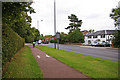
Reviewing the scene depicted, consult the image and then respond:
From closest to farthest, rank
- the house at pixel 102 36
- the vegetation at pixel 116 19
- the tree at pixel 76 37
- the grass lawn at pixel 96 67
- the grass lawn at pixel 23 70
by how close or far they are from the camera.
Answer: the grass lawn at pixel 23 70
the grass lawn at pixel 96 67
the vegetation at pixel 116 19
the house at pixel 102 36
the tree at pixel 76 37

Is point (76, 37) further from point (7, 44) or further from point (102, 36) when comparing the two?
point (7, 44)

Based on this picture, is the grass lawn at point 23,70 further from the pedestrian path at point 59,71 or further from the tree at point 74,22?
the tree at point 74,22

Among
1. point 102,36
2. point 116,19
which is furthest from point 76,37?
point 116,19

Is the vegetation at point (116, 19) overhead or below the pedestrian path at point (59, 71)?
overhead

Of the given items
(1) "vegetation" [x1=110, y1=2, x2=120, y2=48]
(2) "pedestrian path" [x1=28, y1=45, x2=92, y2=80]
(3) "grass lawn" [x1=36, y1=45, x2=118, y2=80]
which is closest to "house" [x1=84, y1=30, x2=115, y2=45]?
(1) "vegetation" [x1=110, y1=2, x2=120, y2=48]

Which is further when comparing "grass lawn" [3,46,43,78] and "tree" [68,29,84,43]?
"tree" [68,29,84,43]

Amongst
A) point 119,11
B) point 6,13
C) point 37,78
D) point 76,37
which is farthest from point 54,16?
point 76,37

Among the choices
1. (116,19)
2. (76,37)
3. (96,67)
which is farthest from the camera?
(76,37)

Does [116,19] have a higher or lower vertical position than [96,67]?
higher

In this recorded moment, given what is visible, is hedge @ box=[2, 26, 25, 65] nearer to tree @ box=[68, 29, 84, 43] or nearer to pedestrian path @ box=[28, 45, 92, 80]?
pedestrian path @ box=[28, 45, 92, 80]

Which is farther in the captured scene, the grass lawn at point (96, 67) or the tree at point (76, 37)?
the tree at point (76, 37)

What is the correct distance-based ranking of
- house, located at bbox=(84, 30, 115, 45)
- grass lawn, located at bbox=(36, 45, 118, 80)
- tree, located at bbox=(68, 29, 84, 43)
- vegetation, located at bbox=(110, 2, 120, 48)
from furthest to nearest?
tree, located at bbox=(68, 29, 84, 43) → house, located at bbox=(84, 30, 115, 45) → vegetation, located at bbox=(110, 2, 120, 48) → grass lawn, located at bbox=(36, 45, 118, 80)

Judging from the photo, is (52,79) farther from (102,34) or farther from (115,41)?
(102,34)

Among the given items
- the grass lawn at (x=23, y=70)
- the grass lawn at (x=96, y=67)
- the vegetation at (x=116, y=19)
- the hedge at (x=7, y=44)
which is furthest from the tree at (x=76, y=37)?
the grass lawn at (x=23, y=70)
